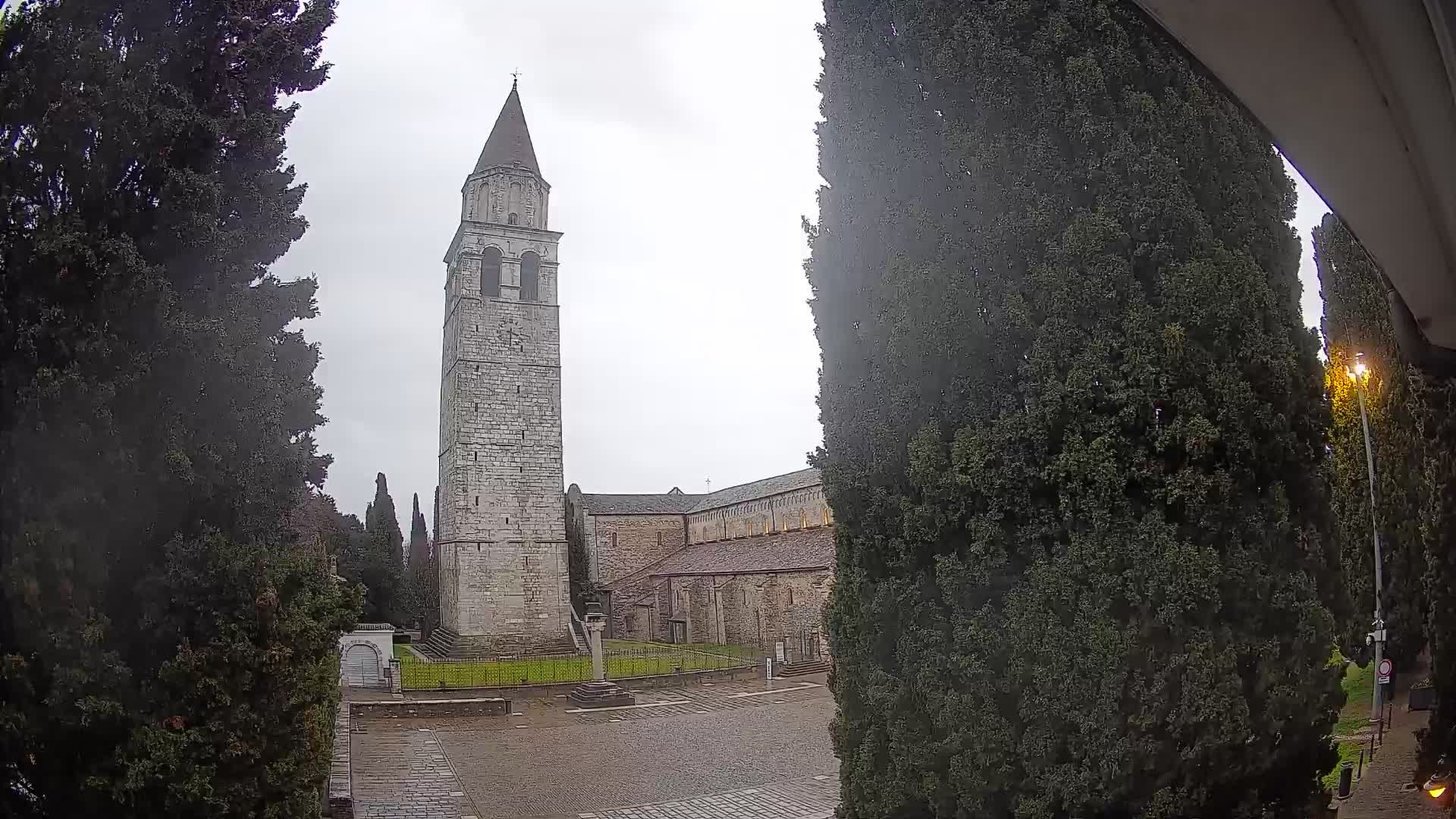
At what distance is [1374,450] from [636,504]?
39301mm

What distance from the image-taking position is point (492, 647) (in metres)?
31.5

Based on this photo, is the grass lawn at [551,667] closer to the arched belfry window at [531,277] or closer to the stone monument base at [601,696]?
the stone monument base at [601,696]

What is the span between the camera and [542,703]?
881 inches

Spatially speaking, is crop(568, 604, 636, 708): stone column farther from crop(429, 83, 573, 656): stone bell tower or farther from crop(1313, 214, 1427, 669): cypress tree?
crop(1313, 214, 1427, 669): cypress tree

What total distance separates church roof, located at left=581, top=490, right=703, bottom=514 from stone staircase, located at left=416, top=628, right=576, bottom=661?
15.0 metres

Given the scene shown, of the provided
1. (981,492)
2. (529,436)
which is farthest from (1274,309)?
(529,436)

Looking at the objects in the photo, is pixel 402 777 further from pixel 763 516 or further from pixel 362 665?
pixel 763 516

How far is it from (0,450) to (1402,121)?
6977mm

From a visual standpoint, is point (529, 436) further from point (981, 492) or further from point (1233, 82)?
point (1233, 82)

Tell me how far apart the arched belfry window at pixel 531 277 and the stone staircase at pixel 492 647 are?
43.8 feet

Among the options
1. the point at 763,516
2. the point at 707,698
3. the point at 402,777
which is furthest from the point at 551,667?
the point at 763,516

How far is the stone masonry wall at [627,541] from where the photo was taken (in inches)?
1858

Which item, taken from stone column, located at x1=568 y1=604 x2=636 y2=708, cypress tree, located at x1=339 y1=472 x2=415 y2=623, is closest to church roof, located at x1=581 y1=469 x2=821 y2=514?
cypress tree, located at x1=339 y1=472 x2=415 y2=623

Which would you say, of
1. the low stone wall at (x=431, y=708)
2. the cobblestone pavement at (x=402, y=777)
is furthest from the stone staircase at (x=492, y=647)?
the cobblestone pavement at (x=402, y=777)
